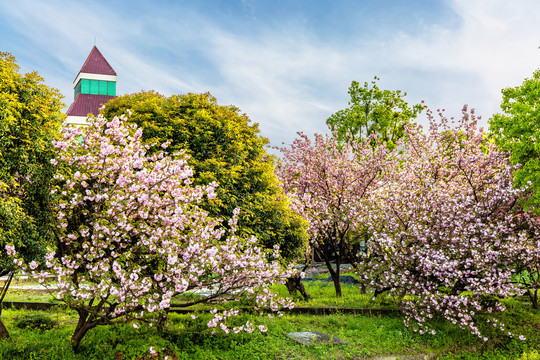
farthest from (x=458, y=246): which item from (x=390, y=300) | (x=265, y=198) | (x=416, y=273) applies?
(x=265, y=198)

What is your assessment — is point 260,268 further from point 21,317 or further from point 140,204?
point 21,317

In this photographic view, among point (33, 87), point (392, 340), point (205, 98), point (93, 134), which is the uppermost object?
point (205, 98)

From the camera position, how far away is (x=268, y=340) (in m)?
10.9

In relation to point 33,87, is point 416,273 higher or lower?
lower

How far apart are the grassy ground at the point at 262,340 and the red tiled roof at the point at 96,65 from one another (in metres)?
32.7

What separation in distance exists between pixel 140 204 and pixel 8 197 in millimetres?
3151

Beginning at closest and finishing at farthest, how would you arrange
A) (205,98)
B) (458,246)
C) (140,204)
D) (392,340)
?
(140,204) → (392,340) → (458,246) → (205,98)

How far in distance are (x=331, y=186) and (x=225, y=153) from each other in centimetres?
708

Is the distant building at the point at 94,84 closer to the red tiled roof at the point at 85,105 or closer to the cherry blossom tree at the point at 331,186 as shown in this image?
the red tiled roof at the point at 85,105

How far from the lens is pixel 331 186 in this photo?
19.0 m

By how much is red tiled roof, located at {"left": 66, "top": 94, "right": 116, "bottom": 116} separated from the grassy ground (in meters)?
29.0

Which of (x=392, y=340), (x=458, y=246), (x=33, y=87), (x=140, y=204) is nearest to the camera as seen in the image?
(x=140, y=204)

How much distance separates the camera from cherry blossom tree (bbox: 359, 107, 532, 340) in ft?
41.0

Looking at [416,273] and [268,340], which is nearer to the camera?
[268,340]
